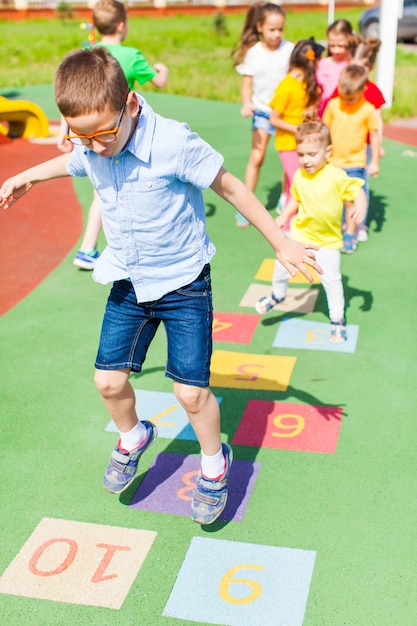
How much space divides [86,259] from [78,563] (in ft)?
11.0

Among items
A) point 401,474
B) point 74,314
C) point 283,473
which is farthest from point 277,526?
point 74,314

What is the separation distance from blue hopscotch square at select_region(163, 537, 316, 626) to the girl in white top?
4.29 metres

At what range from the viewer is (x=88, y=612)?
270cm

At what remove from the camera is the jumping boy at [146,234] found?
2545mm

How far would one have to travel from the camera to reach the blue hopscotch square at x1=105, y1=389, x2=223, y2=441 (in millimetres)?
3805

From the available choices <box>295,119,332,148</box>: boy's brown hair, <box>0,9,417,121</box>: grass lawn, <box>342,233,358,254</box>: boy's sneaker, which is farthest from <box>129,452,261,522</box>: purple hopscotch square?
<box>0,9,417,121</box>: grass lawn

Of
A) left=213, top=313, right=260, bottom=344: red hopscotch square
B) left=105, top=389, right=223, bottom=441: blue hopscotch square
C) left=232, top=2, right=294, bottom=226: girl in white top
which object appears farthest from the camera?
left=232, top=2, right=294, bottom=226: girl in white top

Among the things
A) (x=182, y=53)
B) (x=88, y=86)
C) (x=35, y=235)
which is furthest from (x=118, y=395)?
(x=182, y=53)

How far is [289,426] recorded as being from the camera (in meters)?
3.83

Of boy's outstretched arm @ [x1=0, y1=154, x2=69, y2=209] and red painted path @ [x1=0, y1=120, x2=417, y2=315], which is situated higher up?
boy's outstretched arm @ [x1=0, y1=154, x2=69, y2=209]

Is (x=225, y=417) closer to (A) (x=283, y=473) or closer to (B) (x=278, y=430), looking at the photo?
(B) (x=278, y=430)

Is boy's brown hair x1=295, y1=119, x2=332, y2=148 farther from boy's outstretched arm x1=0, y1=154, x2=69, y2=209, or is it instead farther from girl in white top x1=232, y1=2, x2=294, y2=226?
girl in white top x1=232, y1=2, x2=294, y2=226

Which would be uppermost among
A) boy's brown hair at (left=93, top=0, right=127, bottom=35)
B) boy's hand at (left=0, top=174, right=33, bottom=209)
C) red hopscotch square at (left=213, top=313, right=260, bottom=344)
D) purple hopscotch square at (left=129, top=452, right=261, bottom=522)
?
boy's brown hair at (left=93, top=0, right=127, bottom=35)

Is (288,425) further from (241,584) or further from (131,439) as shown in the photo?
(241,584)
